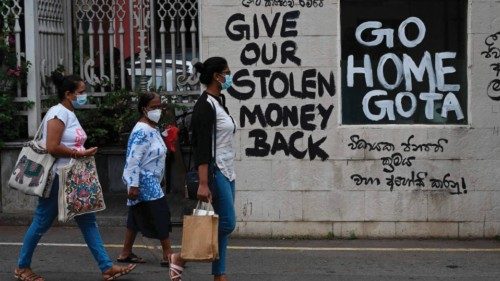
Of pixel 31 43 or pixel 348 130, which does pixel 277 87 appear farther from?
pixel 31 43

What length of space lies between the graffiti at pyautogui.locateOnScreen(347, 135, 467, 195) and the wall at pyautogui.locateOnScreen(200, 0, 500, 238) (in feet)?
0.03

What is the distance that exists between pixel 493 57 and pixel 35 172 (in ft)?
15.8

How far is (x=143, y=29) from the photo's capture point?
1115cm

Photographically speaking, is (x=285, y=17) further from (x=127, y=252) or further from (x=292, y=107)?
(x=127, y=252)

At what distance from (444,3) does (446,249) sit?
258 centimetres

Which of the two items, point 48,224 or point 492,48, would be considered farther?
point 492,48

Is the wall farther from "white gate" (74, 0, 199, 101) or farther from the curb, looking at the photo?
"white gate" (74, 0, 199, 101)

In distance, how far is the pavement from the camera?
775 cm

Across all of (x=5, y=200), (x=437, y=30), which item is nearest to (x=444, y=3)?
(x=437, y=30)

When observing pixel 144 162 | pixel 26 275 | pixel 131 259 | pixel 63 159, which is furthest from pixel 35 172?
pixel 131 259

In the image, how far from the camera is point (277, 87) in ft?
30.8

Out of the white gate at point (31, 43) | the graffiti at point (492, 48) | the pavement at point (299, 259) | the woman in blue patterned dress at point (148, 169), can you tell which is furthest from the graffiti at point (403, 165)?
the white gate at point (31, 43)

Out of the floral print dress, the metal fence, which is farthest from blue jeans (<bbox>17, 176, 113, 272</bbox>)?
the metal fence

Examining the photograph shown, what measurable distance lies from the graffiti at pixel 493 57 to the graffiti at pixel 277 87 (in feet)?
5.26
